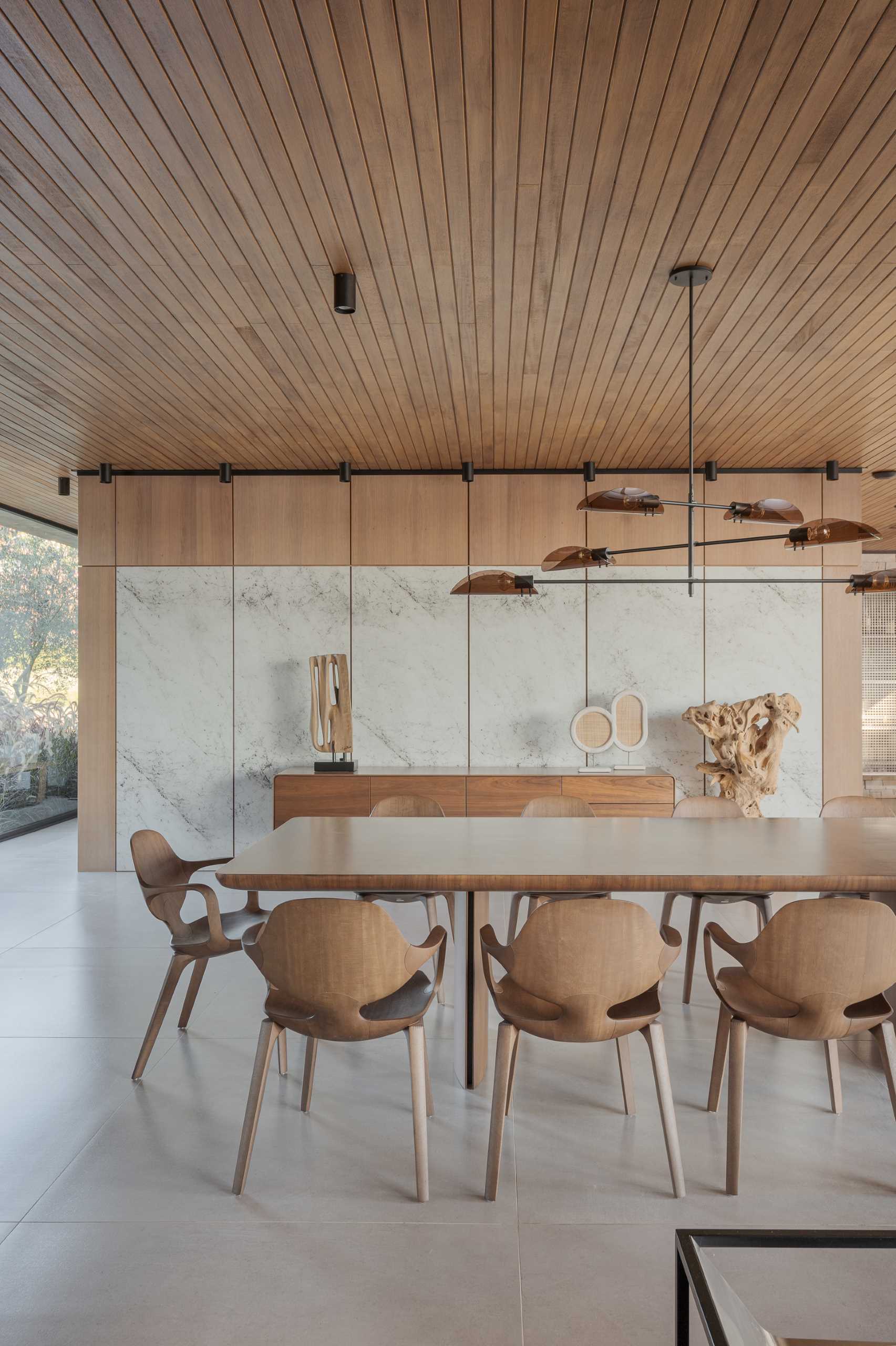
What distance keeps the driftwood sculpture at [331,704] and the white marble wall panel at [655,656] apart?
1.97 m

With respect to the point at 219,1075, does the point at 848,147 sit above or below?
above

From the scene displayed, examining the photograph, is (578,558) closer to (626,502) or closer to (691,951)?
A: (626,502)

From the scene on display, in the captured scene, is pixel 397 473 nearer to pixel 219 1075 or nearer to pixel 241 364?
pixel 241 364

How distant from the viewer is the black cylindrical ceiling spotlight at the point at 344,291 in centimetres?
362

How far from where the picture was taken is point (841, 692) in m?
6.99

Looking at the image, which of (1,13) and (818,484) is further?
(818,484)

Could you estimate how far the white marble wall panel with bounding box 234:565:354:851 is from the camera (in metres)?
7.10

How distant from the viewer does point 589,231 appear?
329cm

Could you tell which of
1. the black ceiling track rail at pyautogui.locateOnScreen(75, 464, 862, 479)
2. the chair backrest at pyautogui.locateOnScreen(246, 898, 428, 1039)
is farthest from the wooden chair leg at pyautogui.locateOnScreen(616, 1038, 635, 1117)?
the black ceiling track rail at pyautogui.locateOnScreen(75, 464, 862, 479)

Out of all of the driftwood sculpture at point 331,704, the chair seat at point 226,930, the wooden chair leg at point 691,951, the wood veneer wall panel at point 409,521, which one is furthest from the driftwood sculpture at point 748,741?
the chair seat at point 226,930

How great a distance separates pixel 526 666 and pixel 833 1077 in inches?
172

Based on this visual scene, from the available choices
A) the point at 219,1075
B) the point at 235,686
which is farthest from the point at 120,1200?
the point at 235,686

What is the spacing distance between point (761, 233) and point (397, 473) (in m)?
4.17

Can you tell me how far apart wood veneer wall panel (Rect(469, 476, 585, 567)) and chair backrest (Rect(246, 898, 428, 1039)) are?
4.93 meters
